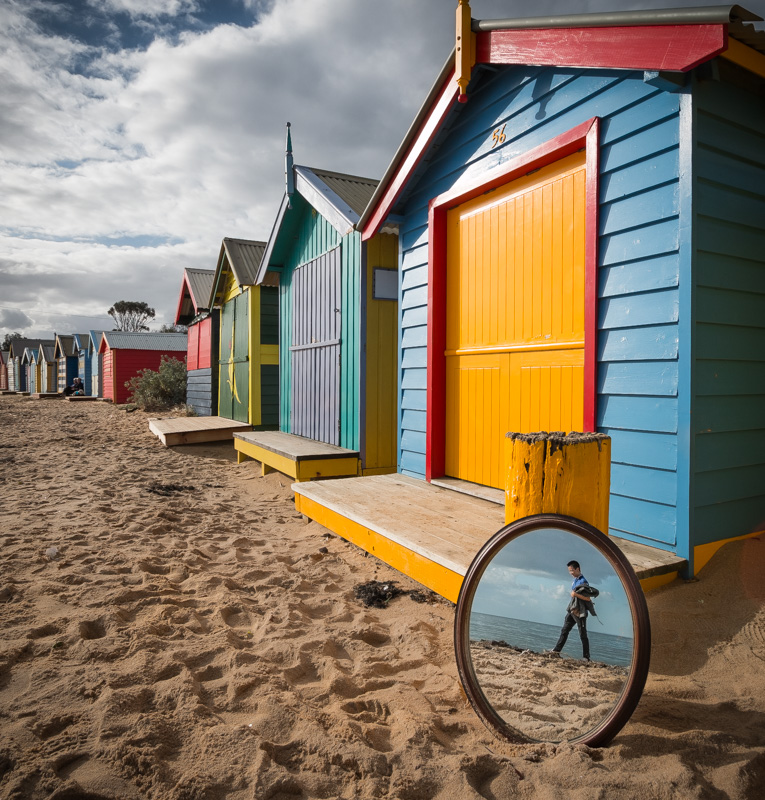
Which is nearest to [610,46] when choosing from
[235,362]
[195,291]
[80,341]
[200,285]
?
[235,362]

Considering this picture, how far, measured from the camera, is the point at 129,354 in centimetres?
2616

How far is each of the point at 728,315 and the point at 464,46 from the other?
2648mm

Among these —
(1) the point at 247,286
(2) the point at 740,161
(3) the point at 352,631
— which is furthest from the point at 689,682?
(1) the point at 247,286

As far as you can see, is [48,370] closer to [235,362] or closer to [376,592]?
[235,362]

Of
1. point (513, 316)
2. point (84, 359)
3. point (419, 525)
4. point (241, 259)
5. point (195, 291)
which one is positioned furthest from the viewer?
point (84, 359)

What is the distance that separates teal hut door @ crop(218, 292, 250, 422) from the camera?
10633 millimetres

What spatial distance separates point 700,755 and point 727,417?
176cm

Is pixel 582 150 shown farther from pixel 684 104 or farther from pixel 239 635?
pixel 239 635

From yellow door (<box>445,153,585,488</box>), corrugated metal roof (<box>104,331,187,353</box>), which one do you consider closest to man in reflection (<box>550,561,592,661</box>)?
yellow door (<box>445,153,585,488</box>)

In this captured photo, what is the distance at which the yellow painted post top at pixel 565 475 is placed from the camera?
6.79 ft

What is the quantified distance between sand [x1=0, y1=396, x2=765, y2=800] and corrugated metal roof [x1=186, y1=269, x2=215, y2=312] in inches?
395

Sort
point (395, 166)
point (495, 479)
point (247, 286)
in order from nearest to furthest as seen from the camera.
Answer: point (495, 479)
point (395, 166)
point (247, 286)

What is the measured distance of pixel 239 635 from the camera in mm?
2891

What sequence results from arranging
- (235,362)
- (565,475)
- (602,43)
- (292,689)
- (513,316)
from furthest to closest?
(235,362)
(513,316)
(602,43)
(292,689)
(565,475)
